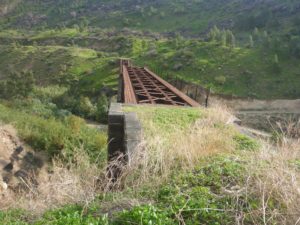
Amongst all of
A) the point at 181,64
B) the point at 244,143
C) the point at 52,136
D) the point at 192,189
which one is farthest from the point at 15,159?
the point at 181,64

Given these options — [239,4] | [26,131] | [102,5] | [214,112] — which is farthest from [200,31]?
[214,112]

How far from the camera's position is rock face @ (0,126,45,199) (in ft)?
46.8

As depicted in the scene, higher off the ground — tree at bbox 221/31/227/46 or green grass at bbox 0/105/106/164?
tree at bbox 221/31/227/46

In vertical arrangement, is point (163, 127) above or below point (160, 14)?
below

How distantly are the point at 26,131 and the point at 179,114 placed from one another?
1145 cm

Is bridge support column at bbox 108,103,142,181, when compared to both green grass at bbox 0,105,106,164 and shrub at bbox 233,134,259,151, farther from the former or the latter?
green grass at bbox 0,105,106,164

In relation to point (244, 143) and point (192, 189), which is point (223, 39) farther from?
point (192, 189)

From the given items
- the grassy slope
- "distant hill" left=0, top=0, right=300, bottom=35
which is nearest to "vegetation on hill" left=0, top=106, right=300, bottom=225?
the grassy slope

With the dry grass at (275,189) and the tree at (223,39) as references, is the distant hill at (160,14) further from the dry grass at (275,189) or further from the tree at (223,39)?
the dry grass at (275,189)

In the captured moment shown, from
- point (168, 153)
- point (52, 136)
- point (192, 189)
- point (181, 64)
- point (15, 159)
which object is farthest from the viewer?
point (181, 64)

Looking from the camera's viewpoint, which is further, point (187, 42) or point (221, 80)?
point (187, 42)

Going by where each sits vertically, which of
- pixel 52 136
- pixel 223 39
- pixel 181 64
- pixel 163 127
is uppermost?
pixel 223 39

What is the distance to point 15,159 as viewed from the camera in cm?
1546

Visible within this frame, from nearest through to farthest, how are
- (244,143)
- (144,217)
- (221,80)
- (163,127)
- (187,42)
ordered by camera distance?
(144,217) < (244,143) < (163,127) < (221,80) < (187,42)
